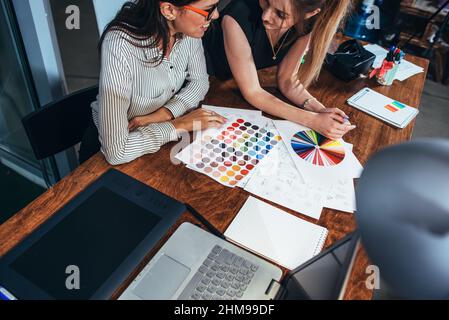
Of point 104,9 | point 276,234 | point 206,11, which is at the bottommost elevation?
point 276,234

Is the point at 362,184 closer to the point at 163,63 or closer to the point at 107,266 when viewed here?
the point at 107,266

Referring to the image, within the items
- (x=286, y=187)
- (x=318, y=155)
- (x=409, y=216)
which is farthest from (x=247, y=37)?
(x=409, y=216)

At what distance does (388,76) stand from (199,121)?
85 centimetres

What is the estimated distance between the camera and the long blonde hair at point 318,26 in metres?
1.25

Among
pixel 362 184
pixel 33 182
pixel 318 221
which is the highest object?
pixel 362 184

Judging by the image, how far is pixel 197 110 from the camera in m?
1.19

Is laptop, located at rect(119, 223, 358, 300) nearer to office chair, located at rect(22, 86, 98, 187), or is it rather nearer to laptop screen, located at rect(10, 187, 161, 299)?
laptop screen, located at rect(10, 187, 161, 299)

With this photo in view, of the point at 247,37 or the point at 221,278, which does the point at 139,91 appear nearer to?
the point at 247,37

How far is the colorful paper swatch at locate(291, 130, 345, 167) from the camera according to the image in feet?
3.65

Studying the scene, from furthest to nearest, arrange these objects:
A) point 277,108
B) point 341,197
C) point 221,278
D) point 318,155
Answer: point 277,108, point 318,155, point 341,197, point 221,278

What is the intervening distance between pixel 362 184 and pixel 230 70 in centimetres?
109

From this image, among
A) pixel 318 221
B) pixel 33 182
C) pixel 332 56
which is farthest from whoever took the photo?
pixel 33 182

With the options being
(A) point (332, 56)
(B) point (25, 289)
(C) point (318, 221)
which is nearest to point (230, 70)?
(A) point (332, 56)

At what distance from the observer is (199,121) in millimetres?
1150
